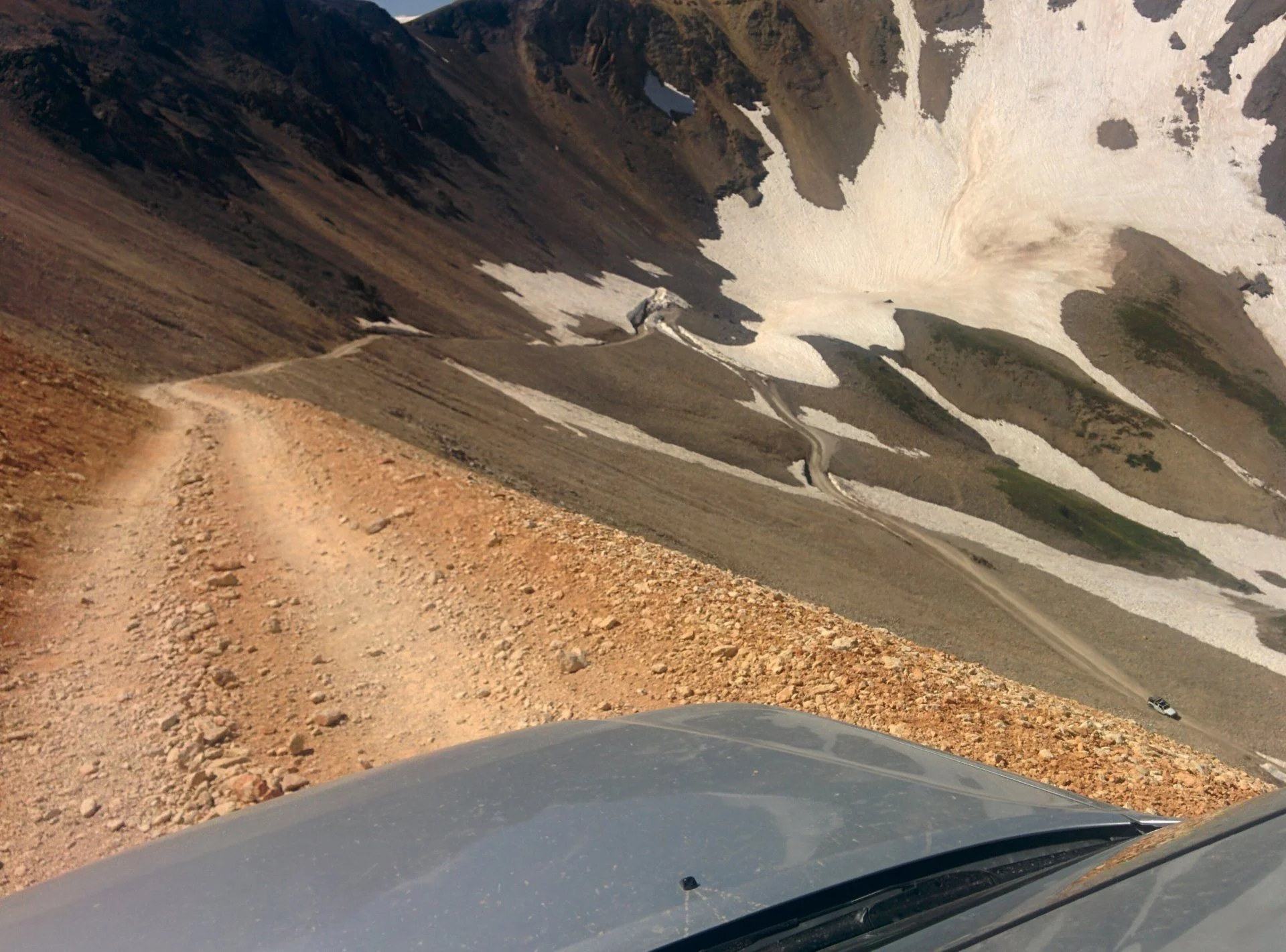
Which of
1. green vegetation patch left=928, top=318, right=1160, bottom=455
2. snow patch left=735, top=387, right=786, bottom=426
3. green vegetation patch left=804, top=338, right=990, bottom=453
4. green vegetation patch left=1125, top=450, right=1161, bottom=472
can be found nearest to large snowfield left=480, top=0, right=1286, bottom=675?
green vegetation patch left=804, top=338, right=990, bottom=453

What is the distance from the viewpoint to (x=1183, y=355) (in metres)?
83.9

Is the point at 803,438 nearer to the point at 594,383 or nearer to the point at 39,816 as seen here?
the point at 594,383

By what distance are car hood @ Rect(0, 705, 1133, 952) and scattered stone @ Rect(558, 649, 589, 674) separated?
9.76 feet

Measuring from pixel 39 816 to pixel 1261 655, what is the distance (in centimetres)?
4784

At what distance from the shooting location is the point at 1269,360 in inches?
3428

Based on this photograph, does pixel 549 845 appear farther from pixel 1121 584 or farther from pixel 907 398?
pixel 907 398

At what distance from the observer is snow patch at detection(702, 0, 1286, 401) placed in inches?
3839

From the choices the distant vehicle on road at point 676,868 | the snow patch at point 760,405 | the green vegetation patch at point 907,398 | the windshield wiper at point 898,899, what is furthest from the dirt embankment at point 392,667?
the green vegetation patch at point 907,398

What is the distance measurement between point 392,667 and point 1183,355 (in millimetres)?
93440

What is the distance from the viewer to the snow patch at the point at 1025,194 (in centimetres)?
9750

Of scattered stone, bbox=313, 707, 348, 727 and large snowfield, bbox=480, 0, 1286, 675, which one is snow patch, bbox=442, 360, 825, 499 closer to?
large snowfield, bbox=480, 0, 1286, 675

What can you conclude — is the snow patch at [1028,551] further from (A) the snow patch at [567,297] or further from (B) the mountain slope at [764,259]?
(A) the snow patch at [567,297]

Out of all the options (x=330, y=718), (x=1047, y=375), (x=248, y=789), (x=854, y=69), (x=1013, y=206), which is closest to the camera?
(x=248, y=789)

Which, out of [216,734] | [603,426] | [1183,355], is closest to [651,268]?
[603,426]
